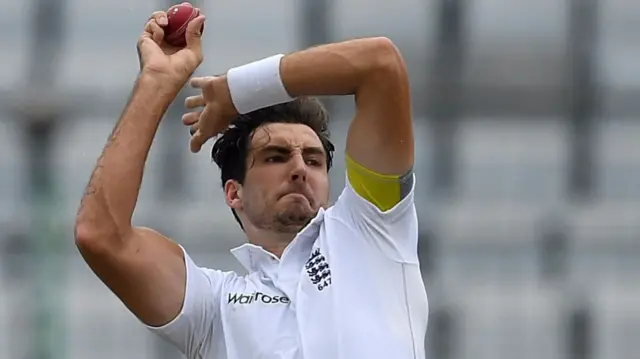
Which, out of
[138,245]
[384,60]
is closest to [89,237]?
[138,245]

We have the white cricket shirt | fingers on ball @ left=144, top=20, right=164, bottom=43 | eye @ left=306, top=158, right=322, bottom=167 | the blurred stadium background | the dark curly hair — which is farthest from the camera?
the blurred stadium background

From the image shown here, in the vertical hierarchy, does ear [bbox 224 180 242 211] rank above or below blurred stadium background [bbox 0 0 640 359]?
above

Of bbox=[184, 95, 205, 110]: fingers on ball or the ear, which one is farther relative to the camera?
the ear

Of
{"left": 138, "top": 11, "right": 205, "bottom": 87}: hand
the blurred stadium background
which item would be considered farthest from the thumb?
the blurred stadium background

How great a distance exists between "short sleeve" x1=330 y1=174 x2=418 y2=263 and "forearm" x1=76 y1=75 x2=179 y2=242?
1.32ft

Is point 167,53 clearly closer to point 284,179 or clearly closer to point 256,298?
point 284,179

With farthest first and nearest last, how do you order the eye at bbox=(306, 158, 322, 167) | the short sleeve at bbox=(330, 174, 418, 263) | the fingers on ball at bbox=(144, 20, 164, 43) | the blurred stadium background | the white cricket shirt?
1. the blurred stadium background
2. the eye at bbox=(306, 158, 322, 167)
3. the fingers on ball at bbox=(144, 20, 164, 43)
4. the short sleeve at bbox=(330, 174, 418, 263)
5. the white cricket shirt

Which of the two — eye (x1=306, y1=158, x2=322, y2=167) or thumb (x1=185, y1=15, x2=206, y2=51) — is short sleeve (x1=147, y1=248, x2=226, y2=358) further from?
thumb (x1=185, y1=15, x2=206, y2=51)

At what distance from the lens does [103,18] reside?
7.02m

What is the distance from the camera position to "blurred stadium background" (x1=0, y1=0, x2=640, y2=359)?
6.54 metres

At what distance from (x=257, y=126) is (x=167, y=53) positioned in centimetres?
32

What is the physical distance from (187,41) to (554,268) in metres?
4.22

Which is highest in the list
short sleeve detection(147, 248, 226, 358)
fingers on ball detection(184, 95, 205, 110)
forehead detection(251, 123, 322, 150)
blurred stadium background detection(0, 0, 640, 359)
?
fingers on ball detection(184, 95, 205, 110)

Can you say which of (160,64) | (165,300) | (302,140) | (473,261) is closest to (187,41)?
(160,64)
